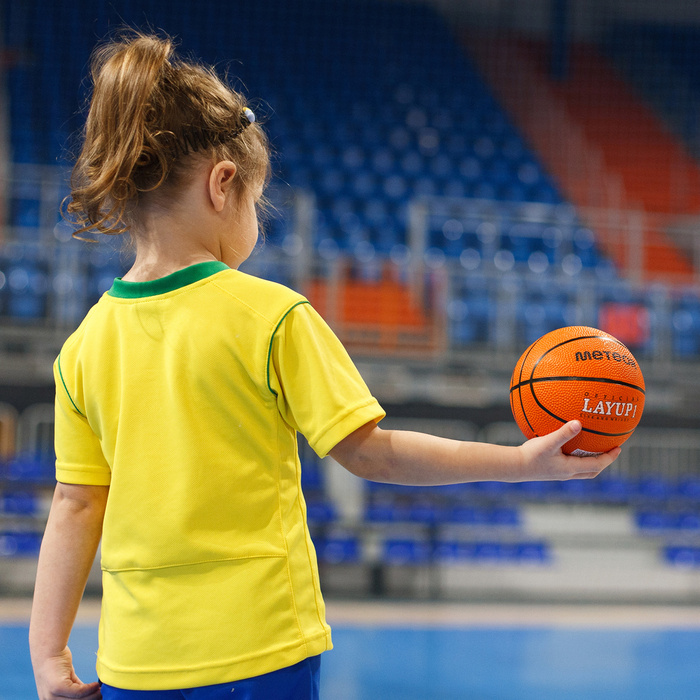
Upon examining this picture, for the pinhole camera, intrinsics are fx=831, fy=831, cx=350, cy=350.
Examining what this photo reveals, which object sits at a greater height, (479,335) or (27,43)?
(27,43)

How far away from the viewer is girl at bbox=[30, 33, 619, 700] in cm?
84

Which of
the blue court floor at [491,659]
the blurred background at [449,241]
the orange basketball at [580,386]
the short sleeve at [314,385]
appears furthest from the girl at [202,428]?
the blurred background at [449,241]

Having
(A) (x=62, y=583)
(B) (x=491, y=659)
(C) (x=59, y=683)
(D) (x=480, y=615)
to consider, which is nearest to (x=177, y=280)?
(A) (x=62, y=583)

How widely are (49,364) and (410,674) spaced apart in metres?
4.08

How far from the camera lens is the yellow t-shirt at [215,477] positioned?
0.84 m

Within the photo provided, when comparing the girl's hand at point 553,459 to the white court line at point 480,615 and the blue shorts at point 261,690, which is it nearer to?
the blue shorts at point 261,690

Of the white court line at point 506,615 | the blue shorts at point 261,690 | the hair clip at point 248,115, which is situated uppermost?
the hair clip at point 248,115

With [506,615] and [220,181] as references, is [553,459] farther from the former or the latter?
[506,615]

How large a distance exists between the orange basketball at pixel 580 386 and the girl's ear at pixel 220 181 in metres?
0.50

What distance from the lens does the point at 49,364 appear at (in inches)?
261

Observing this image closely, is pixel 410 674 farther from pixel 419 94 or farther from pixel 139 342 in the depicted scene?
pixel 419 94

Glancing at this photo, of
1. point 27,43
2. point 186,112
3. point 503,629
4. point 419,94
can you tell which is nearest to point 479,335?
point 503,629

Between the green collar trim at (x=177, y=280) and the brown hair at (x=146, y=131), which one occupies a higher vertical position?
the brown hair at (x=146, y=131)

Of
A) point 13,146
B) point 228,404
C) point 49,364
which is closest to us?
point 228,404
